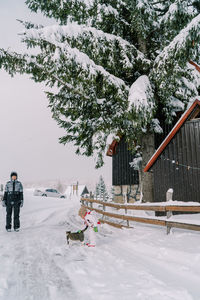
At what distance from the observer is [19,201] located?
7957 mm

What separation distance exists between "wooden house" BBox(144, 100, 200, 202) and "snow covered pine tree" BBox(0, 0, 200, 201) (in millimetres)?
645

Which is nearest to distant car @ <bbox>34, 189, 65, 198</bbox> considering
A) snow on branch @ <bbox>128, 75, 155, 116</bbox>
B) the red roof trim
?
the red roof trim

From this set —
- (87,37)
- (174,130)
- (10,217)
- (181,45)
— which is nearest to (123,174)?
(174,130)

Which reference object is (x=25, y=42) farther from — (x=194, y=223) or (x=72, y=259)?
(x=194, y=223)

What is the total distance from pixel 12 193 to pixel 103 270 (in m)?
5.30

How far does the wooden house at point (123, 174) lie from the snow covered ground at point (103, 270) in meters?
10.6

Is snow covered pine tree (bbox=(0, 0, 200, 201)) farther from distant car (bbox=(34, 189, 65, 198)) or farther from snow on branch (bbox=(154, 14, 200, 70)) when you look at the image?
distant car (bbox=(34, 189, 65, 198))

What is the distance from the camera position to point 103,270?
3559 millimetres

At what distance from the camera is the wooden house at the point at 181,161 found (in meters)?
10.3

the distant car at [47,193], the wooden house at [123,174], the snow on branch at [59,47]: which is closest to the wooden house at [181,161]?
the snow on branch at [59,47]

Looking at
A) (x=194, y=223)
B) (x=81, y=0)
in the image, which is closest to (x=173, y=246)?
(x=194, y=223)

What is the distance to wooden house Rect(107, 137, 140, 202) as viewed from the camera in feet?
53.7

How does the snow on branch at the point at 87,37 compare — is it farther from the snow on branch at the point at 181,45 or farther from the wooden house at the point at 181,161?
the wooden house at the point at 181,161

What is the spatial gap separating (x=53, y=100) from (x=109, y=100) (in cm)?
258
